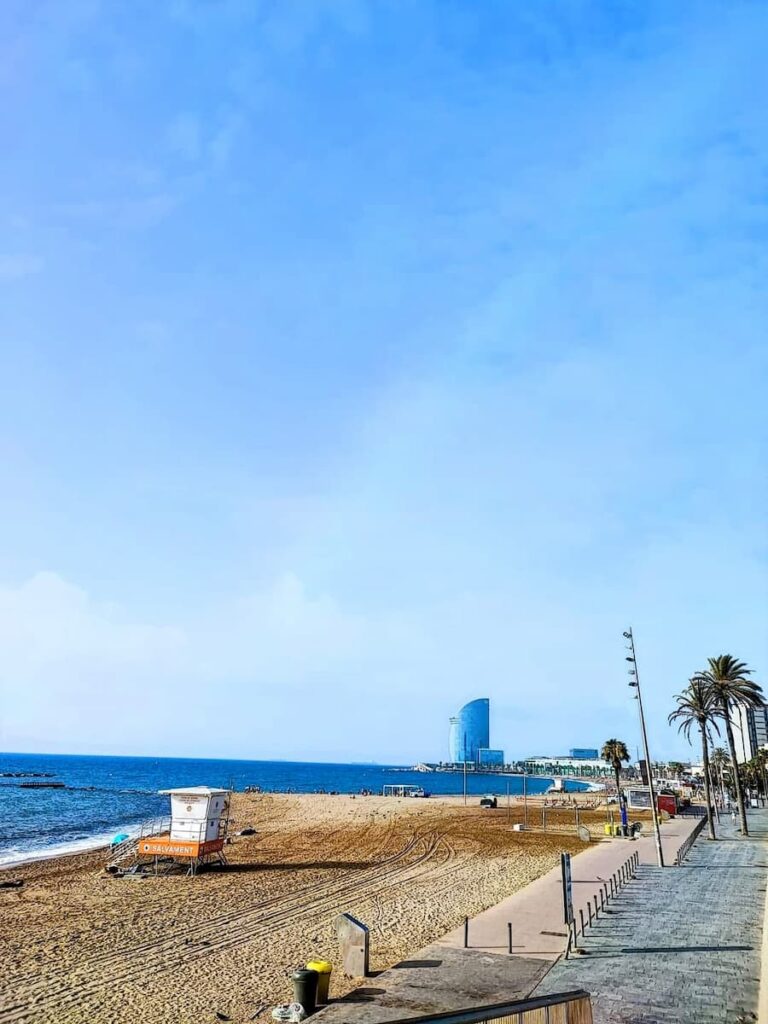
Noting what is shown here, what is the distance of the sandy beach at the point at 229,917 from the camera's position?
52.0ft

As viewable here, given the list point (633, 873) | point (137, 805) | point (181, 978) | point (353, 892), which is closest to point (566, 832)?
point (633, 873)

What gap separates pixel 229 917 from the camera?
23.7 metres

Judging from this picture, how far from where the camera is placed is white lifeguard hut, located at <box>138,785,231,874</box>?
3312cm

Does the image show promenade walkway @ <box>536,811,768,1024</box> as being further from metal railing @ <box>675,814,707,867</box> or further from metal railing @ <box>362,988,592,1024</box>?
metal railing @ <box>362,988,592,1024</box>

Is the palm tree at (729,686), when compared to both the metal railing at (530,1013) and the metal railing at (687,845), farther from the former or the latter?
the metal railing at (530,1013)

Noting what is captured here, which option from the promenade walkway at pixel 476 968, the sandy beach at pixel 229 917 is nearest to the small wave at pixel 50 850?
the sandy beach at pixel 229 917

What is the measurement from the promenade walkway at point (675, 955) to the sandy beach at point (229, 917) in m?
4.77

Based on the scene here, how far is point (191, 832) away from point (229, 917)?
11.2 metres

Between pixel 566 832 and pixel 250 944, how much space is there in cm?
3710

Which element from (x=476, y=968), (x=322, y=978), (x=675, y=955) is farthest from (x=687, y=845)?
(x=322, y=978)

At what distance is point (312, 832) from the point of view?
5478 cm

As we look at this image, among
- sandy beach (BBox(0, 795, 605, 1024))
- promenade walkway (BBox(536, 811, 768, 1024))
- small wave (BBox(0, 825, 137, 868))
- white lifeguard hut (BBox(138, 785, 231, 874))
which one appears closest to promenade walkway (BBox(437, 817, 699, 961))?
promenade walkway (BBox(536, 811, 768, 1024))

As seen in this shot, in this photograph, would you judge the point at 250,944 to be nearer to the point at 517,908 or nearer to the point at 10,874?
the point at 517,908

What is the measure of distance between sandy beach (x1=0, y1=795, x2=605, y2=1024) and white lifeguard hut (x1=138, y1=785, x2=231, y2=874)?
1.25 m
